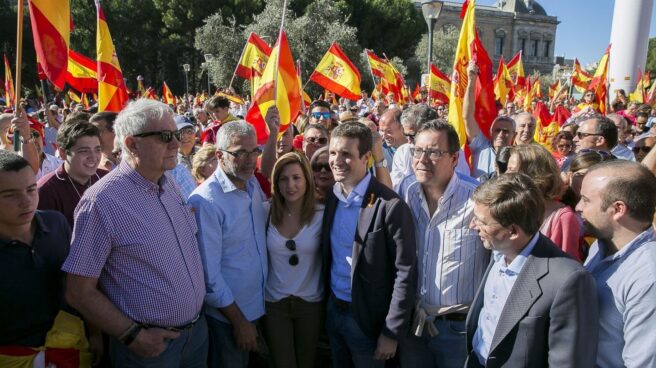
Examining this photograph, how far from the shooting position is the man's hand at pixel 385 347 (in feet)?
8.62

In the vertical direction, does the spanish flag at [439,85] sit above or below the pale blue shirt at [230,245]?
above

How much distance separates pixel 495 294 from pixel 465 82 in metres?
3.82

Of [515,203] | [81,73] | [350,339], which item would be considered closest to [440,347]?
[350,339]

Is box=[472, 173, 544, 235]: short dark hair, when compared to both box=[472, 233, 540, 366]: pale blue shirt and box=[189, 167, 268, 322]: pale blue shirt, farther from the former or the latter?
box=[189, 167, 268, 322]: pale blue shirt

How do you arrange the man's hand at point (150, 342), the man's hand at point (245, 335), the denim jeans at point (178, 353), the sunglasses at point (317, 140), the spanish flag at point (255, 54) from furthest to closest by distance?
the spanish flag at point (255, 54) → the sunglasses at point (317, 140) → the man's hand at point (245, 335) → the denim jeans at point (178, 353) → the man's hand at point (150, 342)

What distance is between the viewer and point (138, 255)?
7.14ft

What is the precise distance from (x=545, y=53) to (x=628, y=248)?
90.2 m

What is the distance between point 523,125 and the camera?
5473 mm

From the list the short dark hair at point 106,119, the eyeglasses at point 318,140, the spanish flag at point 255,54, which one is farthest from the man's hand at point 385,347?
the spanish flag at point 255,54

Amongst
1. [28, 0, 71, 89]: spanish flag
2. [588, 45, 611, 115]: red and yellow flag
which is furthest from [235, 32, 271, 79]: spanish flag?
[588, 45, 611, 115]: red and yellow flag

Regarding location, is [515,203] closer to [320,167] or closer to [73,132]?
[320,167]

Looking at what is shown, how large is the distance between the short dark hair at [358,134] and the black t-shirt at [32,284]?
1.62 m

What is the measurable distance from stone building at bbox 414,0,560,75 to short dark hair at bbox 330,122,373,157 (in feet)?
260

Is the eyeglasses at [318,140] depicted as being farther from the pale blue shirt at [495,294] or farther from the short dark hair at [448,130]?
the pale blue shirt at [495,294]
